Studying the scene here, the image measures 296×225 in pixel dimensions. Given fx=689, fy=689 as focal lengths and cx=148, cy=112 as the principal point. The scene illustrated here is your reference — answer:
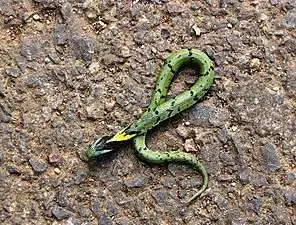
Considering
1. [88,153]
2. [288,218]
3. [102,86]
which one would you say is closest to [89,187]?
[88,153]

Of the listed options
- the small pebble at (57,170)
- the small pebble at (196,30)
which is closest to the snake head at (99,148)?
the small pebble at (57,170)

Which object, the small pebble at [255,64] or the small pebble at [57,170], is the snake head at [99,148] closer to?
the small pebble at [57,170]

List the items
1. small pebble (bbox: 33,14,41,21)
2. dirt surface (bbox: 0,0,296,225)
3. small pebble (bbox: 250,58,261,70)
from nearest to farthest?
1. dirt surface (bbox: 0,0,296,225)
2. small pebble (bbox: 250,58,261,70)
3. small pebble (bbox: 33,14,41,21)

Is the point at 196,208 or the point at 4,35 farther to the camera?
the point at 4,35

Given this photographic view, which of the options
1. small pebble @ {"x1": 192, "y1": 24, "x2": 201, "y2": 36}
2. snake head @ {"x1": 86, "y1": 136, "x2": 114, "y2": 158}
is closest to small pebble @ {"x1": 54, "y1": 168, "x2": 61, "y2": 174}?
snake head @ {"x1": 86, "y1": 136, "x2": 114, "y2": 158}

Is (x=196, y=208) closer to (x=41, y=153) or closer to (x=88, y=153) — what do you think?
(x=88, y=153)

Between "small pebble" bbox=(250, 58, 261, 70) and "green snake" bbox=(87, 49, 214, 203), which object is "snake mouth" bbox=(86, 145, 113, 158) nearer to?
"green snake" bbox=(87, 49, 214, 203)

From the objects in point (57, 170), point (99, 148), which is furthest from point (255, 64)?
point (57, 170)
